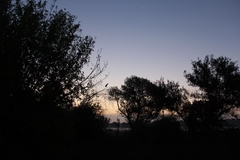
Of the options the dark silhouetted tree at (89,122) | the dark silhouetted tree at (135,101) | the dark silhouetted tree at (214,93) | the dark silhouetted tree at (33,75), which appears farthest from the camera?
the dark silhouetted tree at (135,101)

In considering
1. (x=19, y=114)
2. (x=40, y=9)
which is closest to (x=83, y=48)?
(x=40, y=9)

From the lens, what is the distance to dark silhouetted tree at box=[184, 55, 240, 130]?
4594 cm

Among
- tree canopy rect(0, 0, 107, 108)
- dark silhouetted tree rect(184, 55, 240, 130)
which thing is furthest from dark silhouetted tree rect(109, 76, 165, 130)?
tree canopy rect(0, 0, 107, 108)

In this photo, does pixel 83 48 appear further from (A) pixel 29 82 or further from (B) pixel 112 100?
(B) pixel 112 100

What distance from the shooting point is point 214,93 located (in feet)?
156

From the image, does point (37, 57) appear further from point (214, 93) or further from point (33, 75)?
point (214, 93)

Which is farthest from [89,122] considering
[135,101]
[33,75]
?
[135,101]

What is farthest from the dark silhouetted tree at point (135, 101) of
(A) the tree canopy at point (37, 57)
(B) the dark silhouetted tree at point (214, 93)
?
(A) the tree canopy at point (37, 57)

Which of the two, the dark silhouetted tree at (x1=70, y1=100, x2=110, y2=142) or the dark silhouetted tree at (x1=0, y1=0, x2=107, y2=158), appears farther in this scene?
the dark silhouetted tree at (x1=70, y1=100, x2=110, y2=142)

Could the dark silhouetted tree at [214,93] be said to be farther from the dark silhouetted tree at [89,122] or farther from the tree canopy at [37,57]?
the tree canopy at [37,57]

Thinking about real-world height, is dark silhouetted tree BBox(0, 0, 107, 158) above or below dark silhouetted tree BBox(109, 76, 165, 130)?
below

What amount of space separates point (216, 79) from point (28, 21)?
118 ft

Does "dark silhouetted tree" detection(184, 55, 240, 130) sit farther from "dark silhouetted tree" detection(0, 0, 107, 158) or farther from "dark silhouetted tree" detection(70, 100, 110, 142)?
"dark silhouetted tree" detection(0, 0, 107, 158)

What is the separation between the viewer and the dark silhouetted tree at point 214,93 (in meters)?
45.9
